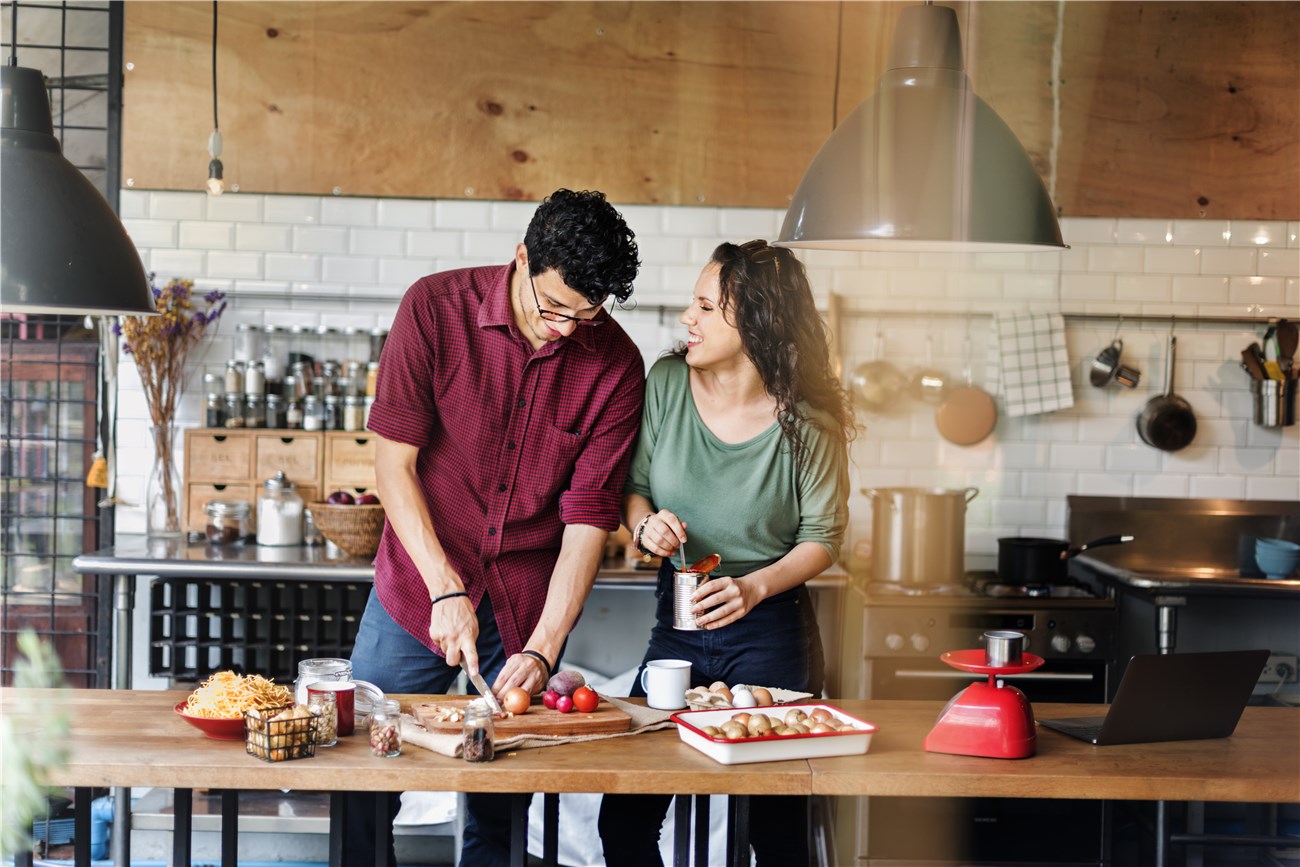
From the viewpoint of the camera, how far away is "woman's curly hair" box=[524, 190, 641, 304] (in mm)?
2377

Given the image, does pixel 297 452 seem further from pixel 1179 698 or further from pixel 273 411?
pixel 1179 698

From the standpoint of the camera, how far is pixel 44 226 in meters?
2.29

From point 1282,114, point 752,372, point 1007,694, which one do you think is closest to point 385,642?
point 752,372

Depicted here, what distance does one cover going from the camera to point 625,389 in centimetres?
282

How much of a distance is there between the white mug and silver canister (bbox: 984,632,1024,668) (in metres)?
0.64

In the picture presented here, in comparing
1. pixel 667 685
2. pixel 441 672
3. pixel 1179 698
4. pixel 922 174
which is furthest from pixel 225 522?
A: pixel 922 174

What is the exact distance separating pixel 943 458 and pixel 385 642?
244 cm

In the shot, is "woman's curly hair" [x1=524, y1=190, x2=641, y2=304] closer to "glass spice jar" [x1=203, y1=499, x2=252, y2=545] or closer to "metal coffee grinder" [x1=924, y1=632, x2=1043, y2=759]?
"metal coffee grinder" [x1=924, y1=632, x2=1043, y2=759]

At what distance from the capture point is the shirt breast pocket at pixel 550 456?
277 cm

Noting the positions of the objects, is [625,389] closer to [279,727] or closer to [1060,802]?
[279,727]

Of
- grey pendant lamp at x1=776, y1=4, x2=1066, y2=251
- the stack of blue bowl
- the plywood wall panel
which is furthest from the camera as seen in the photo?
the plywood wall panel

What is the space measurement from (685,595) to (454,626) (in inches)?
19.3

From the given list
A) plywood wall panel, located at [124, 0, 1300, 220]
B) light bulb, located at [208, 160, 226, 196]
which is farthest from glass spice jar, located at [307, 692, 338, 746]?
plywood wall panel, located at [124, 0, 1300, 220]

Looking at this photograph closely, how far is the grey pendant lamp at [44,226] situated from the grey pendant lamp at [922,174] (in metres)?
1.32
